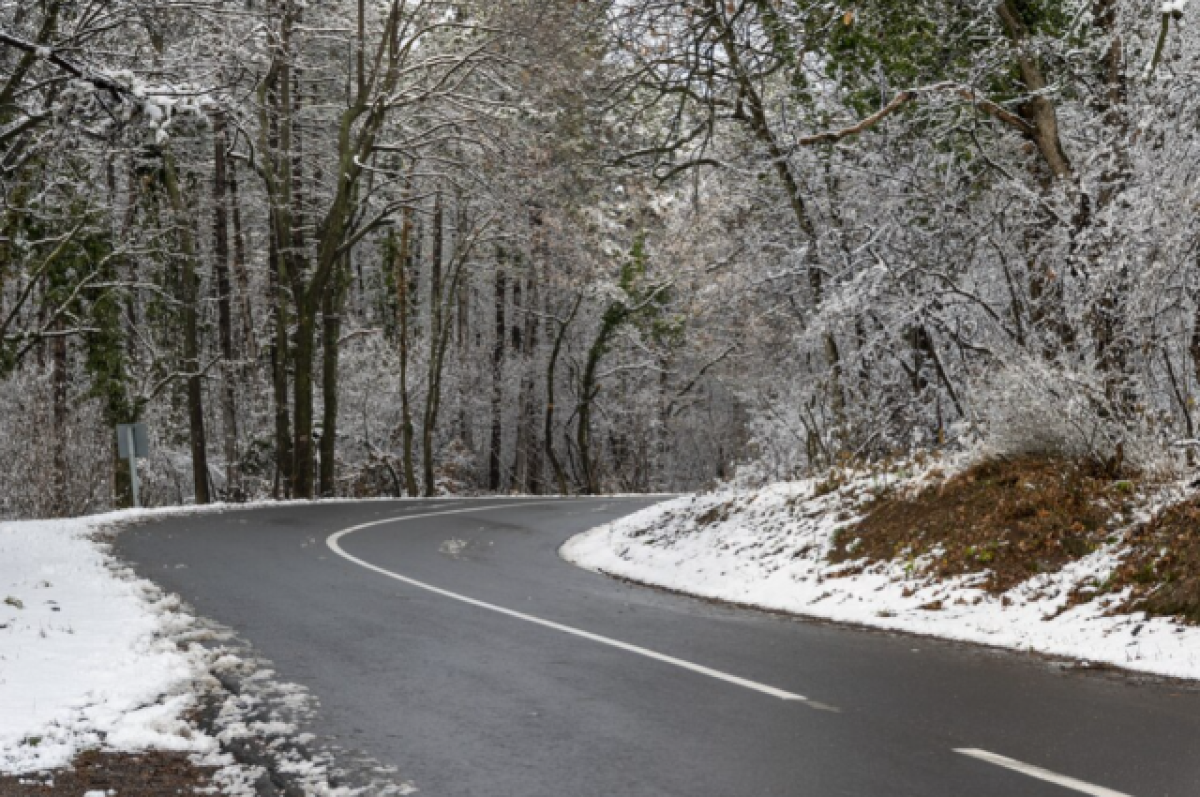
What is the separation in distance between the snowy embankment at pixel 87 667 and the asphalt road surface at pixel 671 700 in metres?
0.64

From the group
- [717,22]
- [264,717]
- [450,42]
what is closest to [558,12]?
[717,22]

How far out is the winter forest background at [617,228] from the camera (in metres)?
12.1

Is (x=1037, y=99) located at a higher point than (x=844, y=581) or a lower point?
higher

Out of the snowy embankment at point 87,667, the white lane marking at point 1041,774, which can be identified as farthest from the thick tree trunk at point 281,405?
the white lane marking at point 1041,774

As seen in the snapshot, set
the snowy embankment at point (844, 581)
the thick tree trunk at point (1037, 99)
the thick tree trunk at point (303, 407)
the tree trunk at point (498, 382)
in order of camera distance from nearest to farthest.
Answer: the snowy embankment at point (844, 581), the thick tree trunk at point (1037, 99), the thick tree trunk at point (303, 407), the tree trunk at point (498, 382)

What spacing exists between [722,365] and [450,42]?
706 inches

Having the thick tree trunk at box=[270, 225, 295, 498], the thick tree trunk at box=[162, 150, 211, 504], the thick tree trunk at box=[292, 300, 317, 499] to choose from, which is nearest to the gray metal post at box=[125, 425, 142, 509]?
the thick tree trunk at box=[162, 150, 211, 504]

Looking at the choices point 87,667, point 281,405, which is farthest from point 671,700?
point 281,405

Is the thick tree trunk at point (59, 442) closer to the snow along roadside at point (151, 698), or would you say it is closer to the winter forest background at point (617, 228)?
the winter forest background at point (617, 228)

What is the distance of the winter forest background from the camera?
1212 centimetres

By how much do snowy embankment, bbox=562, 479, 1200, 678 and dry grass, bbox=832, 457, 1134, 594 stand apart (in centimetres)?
22

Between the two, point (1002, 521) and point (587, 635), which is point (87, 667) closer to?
point (587, 635)

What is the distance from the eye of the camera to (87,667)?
8070 millimetres

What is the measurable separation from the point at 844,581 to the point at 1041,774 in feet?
21.1
